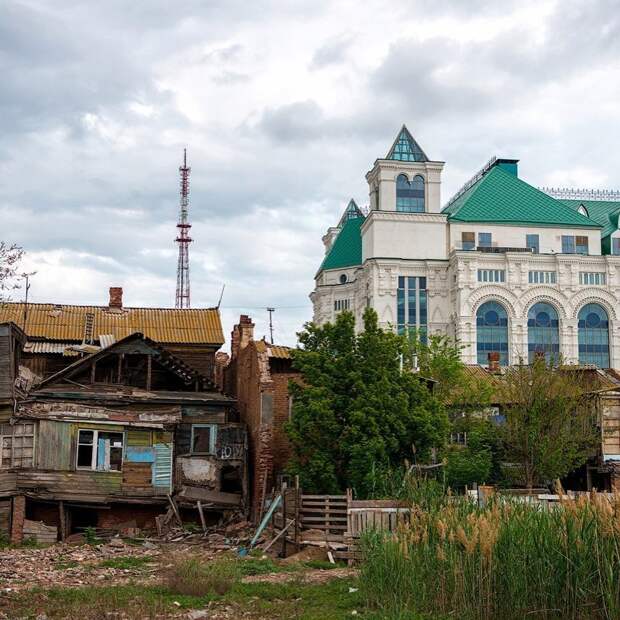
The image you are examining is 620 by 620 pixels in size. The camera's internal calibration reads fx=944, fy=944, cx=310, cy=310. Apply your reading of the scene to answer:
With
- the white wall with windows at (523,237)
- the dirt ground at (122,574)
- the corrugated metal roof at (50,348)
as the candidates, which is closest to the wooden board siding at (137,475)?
the dirt ground at (122,574)

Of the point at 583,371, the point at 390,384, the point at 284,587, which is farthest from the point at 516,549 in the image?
the point at 583,371

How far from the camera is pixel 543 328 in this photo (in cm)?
7700

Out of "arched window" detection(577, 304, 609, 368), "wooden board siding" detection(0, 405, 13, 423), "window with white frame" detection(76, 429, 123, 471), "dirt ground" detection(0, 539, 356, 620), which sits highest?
"arched window" detection(577, 304, 609, 368)

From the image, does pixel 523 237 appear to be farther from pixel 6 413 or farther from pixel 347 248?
pixel 6 413

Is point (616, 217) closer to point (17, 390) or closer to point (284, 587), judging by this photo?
point (17, 390)

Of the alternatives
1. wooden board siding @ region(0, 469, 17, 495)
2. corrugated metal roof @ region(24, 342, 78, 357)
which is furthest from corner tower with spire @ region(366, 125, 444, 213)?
wooden board siding @ region(0, 469, 17, 495)

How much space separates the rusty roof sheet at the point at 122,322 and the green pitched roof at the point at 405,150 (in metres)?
40.3

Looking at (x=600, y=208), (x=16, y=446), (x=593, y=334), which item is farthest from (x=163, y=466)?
(x=600, y=208)

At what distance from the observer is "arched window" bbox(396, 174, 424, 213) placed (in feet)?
261

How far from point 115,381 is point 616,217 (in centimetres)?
6062

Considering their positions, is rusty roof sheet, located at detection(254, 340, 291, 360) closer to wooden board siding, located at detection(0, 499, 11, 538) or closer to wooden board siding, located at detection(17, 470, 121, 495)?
wooden board siding, located at detection(17, 470, 121, 495)

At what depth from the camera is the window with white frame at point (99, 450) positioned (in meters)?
32.4

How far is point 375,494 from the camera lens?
27156mm

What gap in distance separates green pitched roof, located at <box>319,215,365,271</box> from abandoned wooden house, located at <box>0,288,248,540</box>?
51.8 metres
